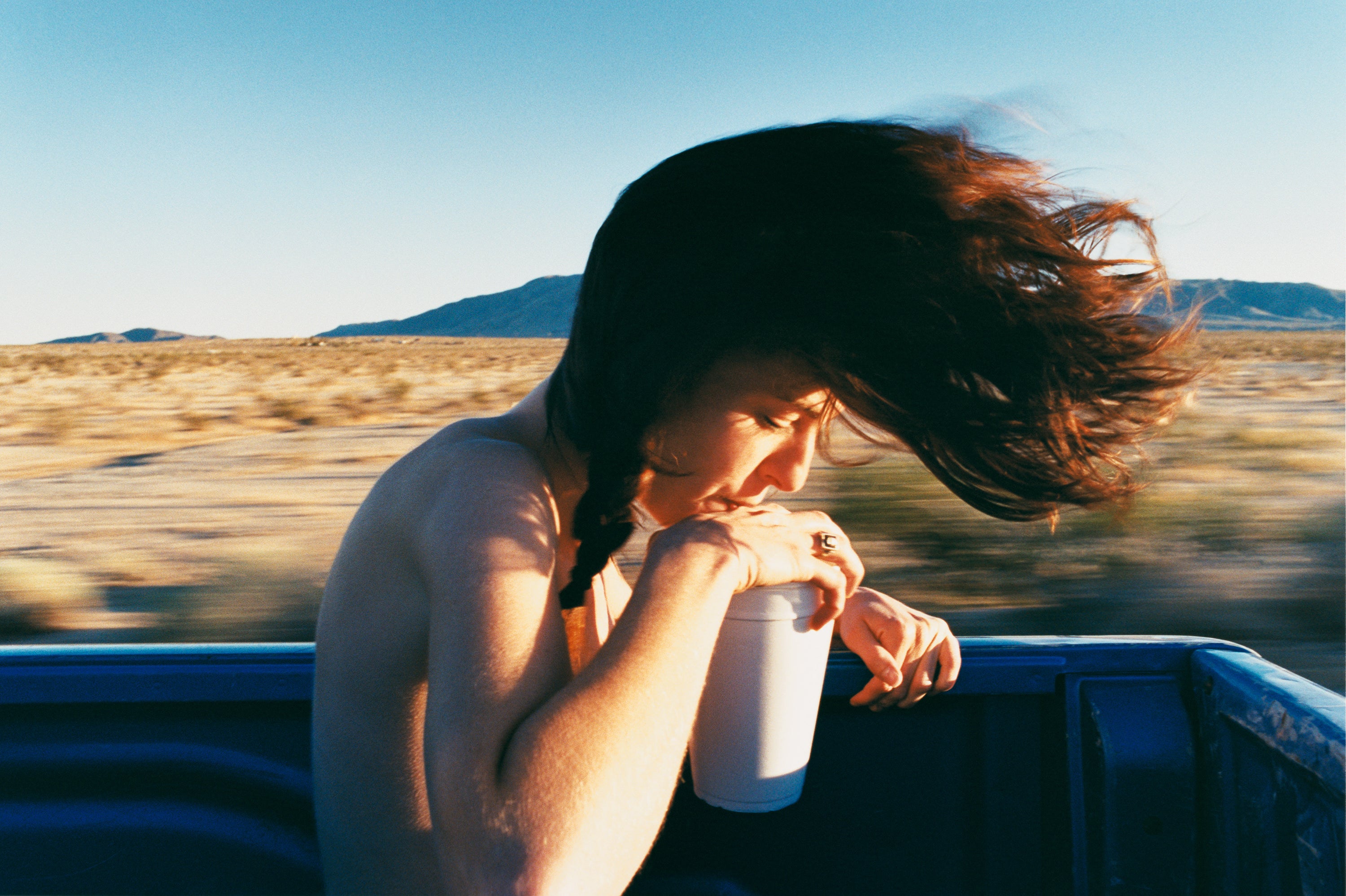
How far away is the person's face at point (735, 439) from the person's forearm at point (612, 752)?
0.19m

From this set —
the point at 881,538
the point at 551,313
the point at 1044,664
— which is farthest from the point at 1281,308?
the point at 1044,664

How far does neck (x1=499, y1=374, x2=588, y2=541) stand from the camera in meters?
1.28

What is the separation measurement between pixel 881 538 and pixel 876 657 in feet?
11.1

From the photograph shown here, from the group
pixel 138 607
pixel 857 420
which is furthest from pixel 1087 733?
pixel 138 607

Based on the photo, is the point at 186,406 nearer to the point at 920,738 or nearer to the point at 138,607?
the point at 138,607

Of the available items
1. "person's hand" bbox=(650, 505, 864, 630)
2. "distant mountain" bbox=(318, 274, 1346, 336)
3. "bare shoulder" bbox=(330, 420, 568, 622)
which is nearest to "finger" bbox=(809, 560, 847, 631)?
"person's hand" bbox=(650, 505, 864, 630)

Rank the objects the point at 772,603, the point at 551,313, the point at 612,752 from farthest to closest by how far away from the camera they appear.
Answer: the point at 551,313 → the point at 772,603 → the point at 612,752

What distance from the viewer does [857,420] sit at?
1330mm

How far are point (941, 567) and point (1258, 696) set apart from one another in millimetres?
3143

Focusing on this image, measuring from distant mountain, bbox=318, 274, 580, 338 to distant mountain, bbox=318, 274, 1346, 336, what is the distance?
16 centimetres

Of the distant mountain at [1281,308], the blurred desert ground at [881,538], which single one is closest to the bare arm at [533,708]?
the blurred desert ground at [881,538]

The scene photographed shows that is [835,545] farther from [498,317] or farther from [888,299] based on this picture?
[498,317]

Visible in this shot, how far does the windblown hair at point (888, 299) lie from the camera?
42.3 inches

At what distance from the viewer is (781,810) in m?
1.67
